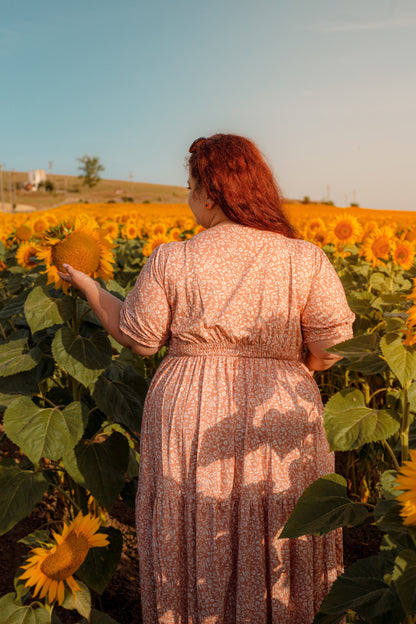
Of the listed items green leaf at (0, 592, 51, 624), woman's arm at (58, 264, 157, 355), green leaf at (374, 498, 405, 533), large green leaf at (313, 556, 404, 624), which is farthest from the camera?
woman's arm at (58, 264, 157, 355)

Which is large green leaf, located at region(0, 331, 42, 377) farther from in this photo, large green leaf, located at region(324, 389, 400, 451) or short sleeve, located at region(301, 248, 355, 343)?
large green leaf, located at region(324, 389, 400, 451)

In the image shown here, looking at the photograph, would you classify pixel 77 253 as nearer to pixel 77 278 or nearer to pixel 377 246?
pixel 77 278

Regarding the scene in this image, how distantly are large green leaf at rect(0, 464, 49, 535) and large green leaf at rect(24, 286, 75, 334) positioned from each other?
1.86 feet

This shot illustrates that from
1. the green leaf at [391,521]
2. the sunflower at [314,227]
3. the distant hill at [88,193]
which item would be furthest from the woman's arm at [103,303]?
the distant hill at [88,193]

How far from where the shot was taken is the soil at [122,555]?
8.12ft

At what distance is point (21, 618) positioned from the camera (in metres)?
1.72

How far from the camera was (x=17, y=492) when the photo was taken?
82.1 inches

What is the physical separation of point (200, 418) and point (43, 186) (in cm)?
7051

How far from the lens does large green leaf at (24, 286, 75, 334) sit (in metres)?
2.00

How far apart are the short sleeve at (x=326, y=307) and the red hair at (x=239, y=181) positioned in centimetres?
20

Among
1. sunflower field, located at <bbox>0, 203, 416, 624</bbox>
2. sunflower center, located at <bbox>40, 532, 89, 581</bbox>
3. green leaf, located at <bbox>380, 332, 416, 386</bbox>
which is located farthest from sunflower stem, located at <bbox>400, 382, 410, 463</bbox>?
sunflower center, located at <bbox>40, 532, 89, 581</bbox>

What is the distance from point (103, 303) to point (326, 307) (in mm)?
726

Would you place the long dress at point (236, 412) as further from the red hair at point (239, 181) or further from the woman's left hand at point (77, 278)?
the woman's left hand at point (77, 278)

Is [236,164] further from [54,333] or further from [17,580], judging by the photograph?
[17,580]
